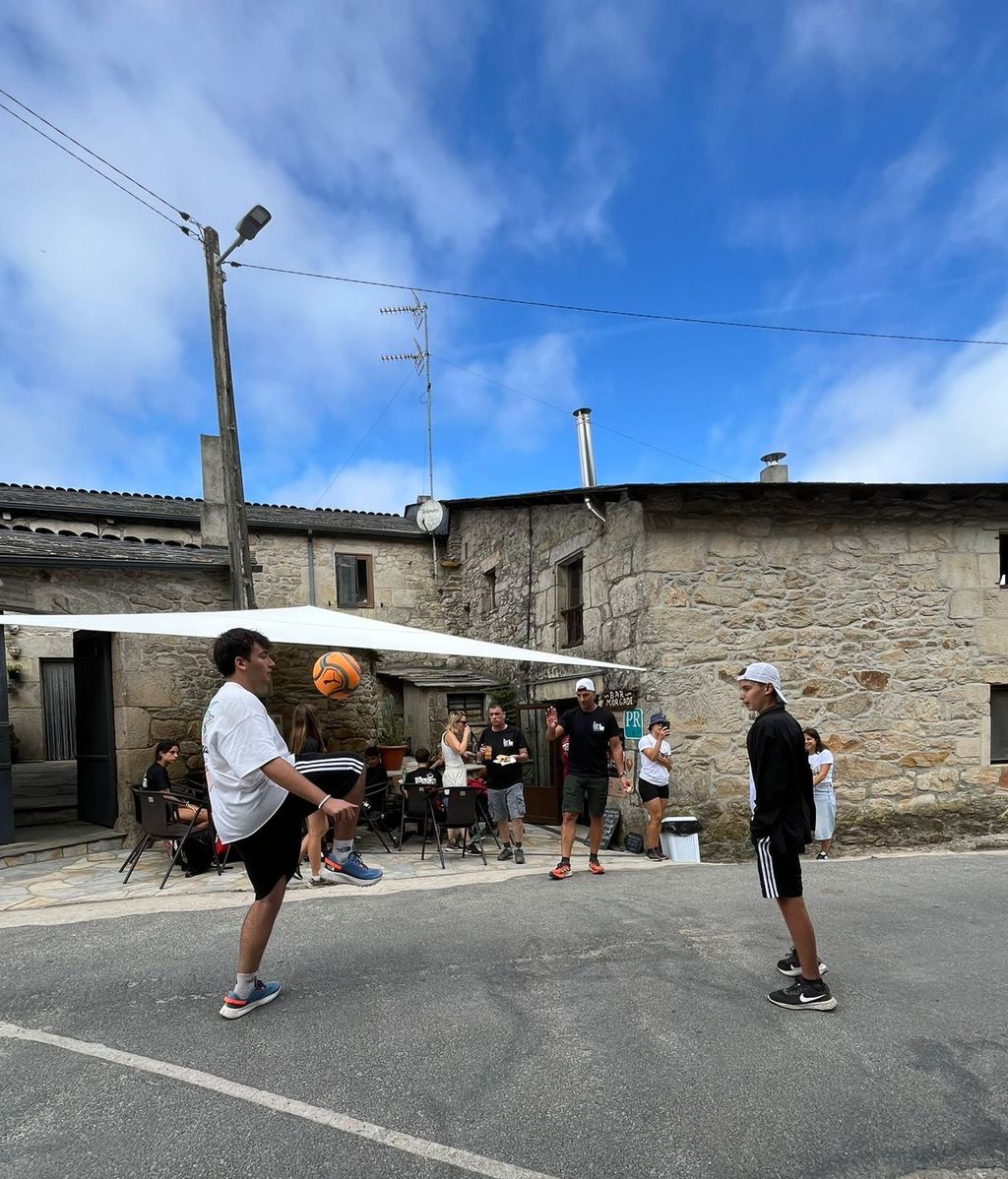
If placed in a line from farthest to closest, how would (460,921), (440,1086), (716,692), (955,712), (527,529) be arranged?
(527,529) → (955,712) → (716,692) → (460,921) → (440,1086)

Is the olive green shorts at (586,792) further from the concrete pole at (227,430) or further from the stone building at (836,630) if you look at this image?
the concrete pole at (227,430)

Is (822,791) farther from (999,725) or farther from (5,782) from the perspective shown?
(5,782)

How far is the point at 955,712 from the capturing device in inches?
360

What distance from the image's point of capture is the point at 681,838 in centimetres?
752

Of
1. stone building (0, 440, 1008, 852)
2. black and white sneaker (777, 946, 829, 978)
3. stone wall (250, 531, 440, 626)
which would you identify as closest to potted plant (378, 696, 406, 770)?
stone building (0, 440, 1008, 852)

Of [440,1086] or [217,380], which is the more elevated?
[217,380]

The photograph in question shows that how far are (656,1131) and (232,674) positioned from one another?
2.30m

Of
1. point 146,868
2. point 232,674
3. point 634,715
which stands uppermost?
point 232,674

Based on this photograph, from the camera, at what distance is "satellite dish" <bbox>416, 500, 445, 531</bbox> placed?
49.6ft

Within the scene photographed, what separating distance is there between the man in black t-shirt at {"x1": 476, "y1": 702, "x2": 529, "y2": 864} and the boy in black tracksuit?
411 centimetres

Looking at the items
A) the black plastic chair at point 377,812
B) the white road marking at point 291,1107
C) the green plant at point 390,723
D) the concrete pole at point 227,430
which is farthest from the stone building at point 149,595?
the white road marking at point 291,1107

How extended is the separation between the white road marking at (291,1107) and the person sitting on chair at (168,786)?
3.11m

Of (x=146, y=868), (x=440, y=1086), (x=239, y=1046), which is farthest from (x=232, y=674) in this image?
(x=146, y=868)

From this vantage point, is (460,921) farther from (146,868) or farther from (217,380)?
(217,380)
